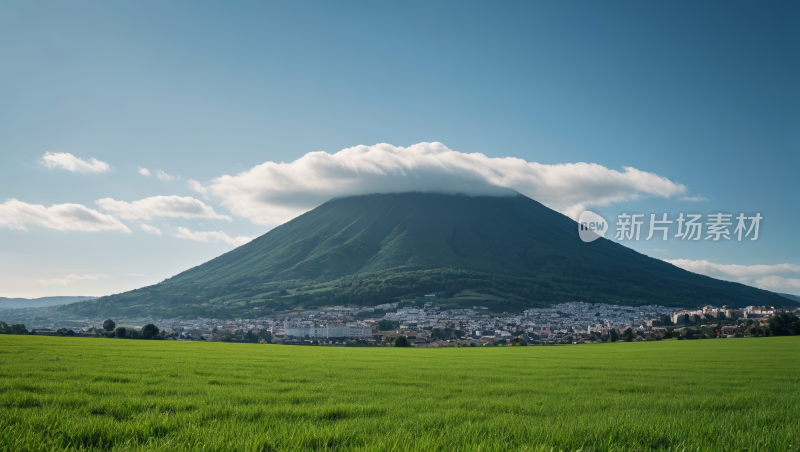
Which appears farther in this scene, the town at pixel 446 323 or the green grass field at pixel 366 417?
the town at pixel 446 323

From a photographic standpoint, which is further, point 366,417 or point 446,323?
point 446,323

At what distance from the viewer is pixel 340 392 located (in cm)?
884

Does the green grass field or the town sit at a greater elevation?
the green grass field

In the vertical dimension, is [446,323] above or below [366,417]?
below

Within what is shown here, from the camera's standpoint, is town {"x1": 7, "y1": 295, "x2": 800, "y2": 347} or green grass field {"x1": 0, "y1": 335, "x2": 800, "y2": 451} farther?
town {"x1": 7, "y1": 295, "x2": 800, "y2": 347}

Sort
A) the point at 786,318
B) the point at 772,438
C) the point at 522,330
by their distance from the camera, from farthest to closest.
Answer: the point at 522,330, the point at 786,318, the point at 772,438

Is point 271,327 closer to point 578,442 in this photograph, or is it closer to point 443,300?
point 443,300

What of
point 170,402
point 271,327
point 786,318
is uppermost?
point 170,402

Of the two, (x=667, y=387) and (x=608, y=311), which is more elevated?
(x=667, y=387)

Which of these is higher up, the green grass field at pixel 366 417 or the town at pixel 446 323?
the green grass field at pixel 366 417

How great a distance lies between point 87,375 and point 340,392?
654cm

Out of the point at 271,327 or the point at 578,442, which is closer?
the point at 578,442

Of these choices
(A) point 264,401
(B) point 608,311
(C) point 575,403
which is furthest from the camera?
(B) point 608,311

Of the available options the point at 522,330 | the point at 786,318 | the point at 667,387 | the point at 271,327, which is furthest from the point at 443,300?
the point at 667,387
